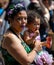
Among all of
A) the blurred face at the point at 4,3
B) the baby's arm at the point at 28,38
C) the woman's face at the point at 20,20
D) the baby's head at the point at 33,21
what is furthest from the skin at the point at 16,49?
the blurred face at the point at 4,3

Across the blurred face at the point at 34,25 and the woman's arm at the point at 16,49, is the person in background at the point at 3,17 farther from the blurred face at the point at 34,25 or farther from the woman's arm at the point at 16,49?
the woman's arm at the point at 16,49

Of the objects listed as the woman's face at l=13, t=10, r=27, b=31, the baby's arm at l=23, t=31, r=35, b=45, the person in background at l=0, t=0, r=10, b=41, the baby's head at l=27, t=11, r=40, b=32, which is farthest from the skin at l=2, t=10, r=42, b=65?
the person in background at l=0, t=0, r=10, b=41

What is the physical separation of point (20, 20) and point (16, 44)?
299 mm

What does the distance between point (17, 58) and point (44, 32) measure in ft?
4.95

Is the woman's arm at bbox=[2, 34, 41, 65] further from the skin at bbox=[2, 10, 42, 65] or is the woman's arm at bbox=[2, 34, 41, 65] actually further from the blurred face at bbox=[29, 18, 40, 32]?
the blurred face at bbox=[29, 18, 40, 32]

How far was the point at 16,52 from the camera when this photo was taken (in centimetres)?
269

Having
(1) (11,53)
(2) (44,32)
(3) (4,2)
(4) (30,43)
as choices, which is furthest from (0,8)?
(1) (11,53)

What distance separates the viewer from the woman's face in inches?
112

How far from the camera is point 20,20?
2871 mm

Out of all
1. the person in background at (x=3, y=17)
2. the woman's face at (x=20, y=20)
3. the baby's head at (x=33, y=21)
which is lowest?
the person in background at (x=3, y=17)

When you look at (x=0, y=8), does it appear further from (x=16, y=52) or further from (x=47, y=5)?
(x=16, y=52)

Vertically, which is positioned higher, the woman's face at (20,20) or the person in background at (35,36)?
the woman's face at (20,20)

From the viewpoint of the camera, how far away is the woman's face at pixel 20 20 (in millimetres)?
2842

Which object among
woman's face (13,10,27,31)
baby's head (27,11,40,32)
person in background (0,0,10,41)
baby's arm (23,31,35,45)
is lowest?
person in background (0,0,10,41)
